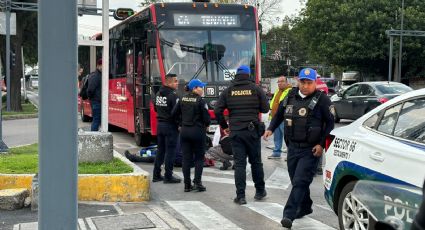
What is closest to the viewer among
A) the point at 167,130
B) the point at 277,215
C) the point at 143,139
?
the point at 277,215

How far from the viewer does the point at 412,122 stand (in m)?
4.86

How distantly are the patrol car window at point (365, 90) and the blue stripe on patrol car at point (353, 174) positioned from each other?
14.0m

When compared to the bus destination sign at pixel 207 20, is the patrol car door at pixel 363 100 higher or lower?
lower

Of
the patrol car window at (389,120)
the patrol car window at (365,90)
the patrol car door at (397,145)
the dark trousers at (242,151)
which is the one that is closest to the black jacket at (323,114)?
the patrol car door at (397,145)

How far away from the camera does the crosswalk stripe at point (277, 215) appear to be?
6207 mm

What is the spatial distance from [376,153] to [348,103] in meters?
15.5

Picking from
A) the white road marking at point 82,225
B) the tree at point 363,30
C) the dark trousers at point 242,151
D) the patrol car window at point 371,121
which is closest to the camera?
the patrol car window at point 371,121

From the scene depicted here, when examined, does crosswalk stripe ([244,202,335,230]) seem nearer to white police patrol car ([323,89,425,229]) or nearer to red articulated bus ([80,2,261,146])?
white police patrol car ([323,89,425,229])

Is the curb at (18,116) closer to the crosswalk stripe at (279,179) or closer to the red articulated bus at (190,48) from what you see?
the red articulated bus at (190,48)

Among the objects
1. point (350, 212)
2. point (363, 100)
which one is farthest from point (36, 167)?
point (363, 100)

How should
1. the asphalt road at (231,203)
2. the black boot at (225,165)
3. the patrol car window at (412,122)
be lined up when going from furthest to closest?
the black boot at (225,165), the asphalt road at (231,203), the patrol car window at (412,122)

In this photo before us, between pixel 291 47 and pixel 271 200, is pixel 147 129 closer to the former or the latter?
pixel 271 200

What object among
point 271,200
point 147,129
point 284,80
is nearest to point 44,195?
point 271,200

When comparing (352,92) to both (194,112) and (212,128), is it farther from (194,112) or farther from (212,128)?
(194,112)
